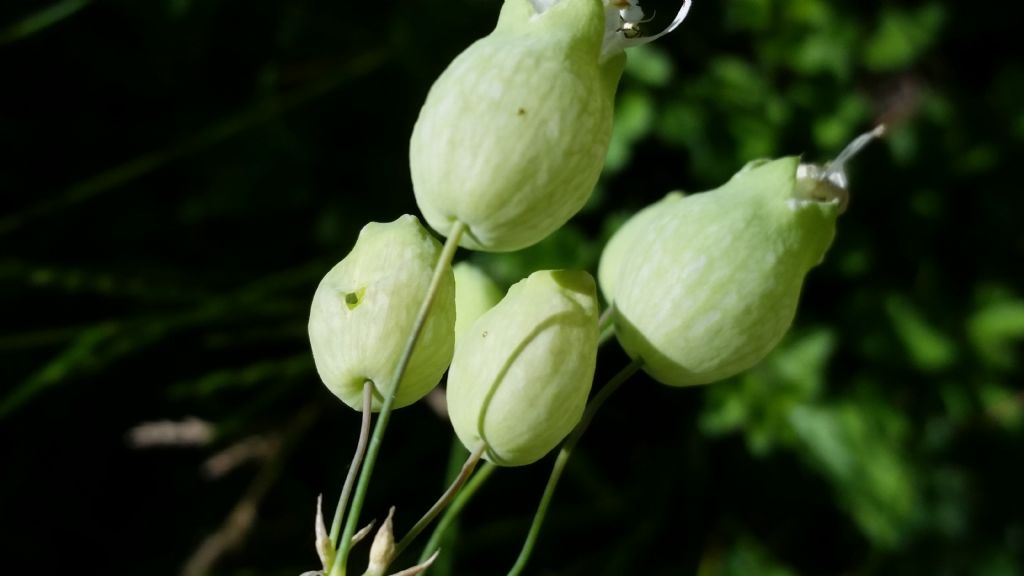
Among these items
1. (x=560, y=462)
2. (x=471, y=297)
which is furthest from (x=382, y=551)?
(x=471, y=297)

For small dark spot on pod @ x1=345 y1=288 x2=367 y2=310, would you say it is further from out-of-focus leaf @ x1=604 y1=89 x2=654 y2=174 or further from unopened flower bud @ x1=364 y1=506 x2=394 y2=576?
out-of-focus leaf @ x1=604 y1=89 x2=654 y2=174

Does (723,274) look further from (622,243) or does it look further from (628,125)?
(628,125)

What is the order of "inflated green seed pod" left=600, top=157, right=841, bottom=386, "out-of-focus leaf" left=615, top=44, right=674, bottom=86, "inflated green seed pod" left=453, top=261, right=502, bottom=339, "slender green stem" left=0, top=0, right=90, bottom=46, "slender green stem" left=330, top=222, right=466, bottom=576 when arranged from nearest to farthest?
"slender green stem" left=330, top=222, right=466, bottom=576
"inflated green seed pod" left=600, top=157, right=841, bottom=386
"inflated green seed pod" left=453, top=261, right=502, bottom=339
"slender green stem" left=0, top=0, right=90, bottom=46
"out-of-focus leaf" left=615, top=44, right=674, bottom=86

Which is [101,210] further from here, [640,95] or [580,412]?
[580,412]

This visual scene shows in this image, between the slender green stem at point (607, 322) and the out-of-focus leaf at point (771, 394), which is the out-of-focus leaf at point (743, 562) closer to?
the out-of-focus leaf at point (771, 394)

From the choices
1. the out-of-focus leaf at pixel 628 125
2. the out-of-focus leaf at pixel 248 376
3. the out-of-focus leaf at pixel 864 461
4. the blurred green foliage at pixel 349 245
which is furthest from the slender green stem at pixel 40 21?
the out-of-focus leaf at pixel 864 461

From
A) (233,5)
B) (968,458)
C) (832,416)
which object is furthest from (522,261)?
(968,458)

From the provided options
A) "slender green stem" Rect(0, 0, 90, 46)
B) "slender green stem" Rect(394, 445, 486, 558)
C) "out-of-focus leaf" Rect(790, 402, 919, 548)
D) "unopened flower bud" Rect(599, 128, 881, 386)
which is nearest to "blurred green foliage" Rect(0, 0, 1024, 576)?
"out-of-focus leaf" Rect(790, 402, 919, 548)
